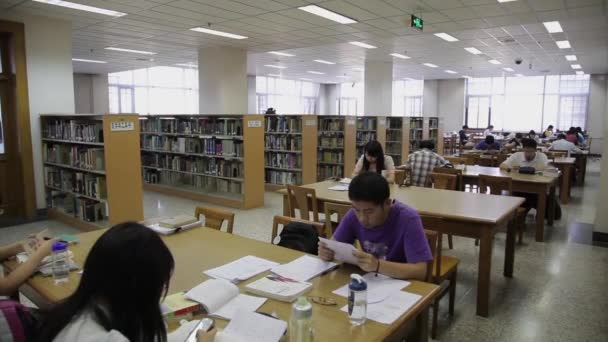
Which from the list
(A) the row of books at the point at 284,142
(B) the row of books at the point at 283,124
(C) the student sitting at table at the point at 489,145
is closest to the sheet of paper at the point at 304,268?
(A) the row of books at the point at 284,142

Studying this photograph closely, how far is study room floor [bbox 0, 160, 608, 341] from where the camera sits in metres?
3.11

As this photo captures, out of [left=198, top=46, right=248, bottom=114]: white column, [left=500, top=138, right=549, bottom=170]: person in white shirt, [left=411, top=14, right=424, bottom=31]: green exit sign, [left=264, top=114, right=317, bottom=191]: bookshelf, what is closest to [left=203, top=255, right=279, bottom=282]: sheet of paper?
[left=500, top=138, right=549, bottom=170]: person in white shirt

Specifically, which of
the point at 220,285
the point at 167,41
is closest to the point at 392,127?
the point at 167,41

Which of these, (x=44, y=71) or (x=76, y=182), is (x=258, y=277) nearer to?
(x=76, y=182)

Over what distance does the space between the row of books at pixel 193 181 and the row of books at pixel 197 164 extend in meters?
0.17

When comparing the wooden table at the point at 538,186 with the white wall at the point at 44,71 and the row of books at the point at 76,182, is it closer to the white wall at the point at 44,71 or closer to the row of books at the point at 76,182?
Answer: the row of books at the point at 76,182

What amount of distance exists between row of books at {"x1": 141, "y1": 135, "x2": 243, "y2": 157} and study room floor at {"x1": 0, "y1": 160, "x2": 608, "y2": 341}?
59.4 inches

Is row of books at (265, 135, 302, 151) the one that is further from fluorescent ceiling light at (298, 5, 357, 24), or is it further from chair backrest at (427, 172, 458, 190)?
chair backrest at (427, 172, 458, 190)

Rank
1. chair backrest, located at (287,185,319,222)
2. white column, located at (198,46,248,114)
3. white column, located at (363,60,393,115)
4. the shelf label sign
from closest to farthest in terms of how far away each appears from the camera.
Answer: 1. chair backrest, located at (287,185,319,222)
2. the shelf label sign
3. white column, located at (198,46,248,114)
4. white column, located at (363,60,393,115)

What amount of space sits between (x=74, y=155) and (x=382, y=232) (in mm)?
5396

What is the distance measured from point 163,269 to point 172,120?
8.17m

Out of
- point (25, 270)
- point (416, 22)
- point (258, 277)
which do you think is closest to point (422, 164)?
point (416, 22)

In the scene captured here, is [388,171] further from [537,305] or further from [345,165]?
[345,165]

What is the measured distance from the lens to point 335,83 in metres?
21.1
